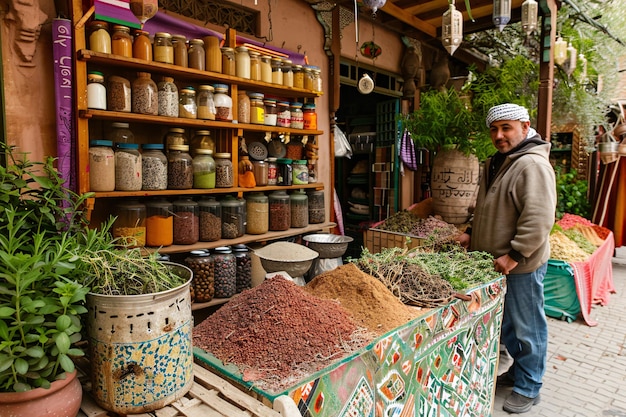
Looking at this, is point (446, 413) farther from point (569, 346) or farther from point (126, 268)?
point (569, 346)

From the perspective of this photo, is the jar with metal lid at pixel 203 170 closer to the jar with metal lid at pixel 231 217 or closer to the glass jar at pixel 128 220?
the jar with metal lid at pixel 231 217

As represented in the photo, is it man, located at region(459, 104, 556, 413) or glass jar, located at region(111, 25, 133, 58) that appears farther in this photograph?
glass jar, located at region(111, 25, 133, 58)

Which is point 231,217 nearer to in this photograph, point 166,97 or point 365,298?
point 166,97

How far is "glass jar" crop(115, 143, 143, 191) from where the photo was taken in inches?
90.7

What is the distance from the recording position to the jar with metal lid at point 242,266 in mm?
2764

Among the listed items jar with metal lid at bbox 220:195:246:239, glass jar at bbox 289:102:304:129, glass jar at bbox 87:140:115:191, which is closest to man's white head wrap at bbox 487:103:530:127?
glass jar at bbox 289:102:304:129

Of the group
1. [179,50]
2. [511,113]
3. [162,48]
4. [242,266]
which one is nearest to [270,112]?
[179,50]

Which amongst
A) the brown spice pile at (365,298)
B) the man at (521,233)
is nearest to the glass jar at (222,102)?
the brown spice pile at (365,298)

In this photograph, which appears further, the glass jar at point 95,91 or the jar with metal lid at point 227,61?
the jar with metal lid at point 227,61

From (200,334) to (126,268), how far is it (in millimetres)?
447

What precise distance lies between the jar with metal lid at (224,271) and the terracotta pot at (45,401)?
1.65 m

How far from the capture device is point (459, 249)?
7.99 feet

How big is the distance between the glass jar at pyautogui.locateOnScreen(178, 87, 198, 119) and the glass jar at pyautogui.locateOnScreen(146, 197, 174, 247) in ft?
1.83

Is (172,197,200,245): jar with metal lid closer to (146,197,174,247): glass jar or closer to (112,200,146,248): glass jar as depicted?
(146,197,174,247): glass jar
